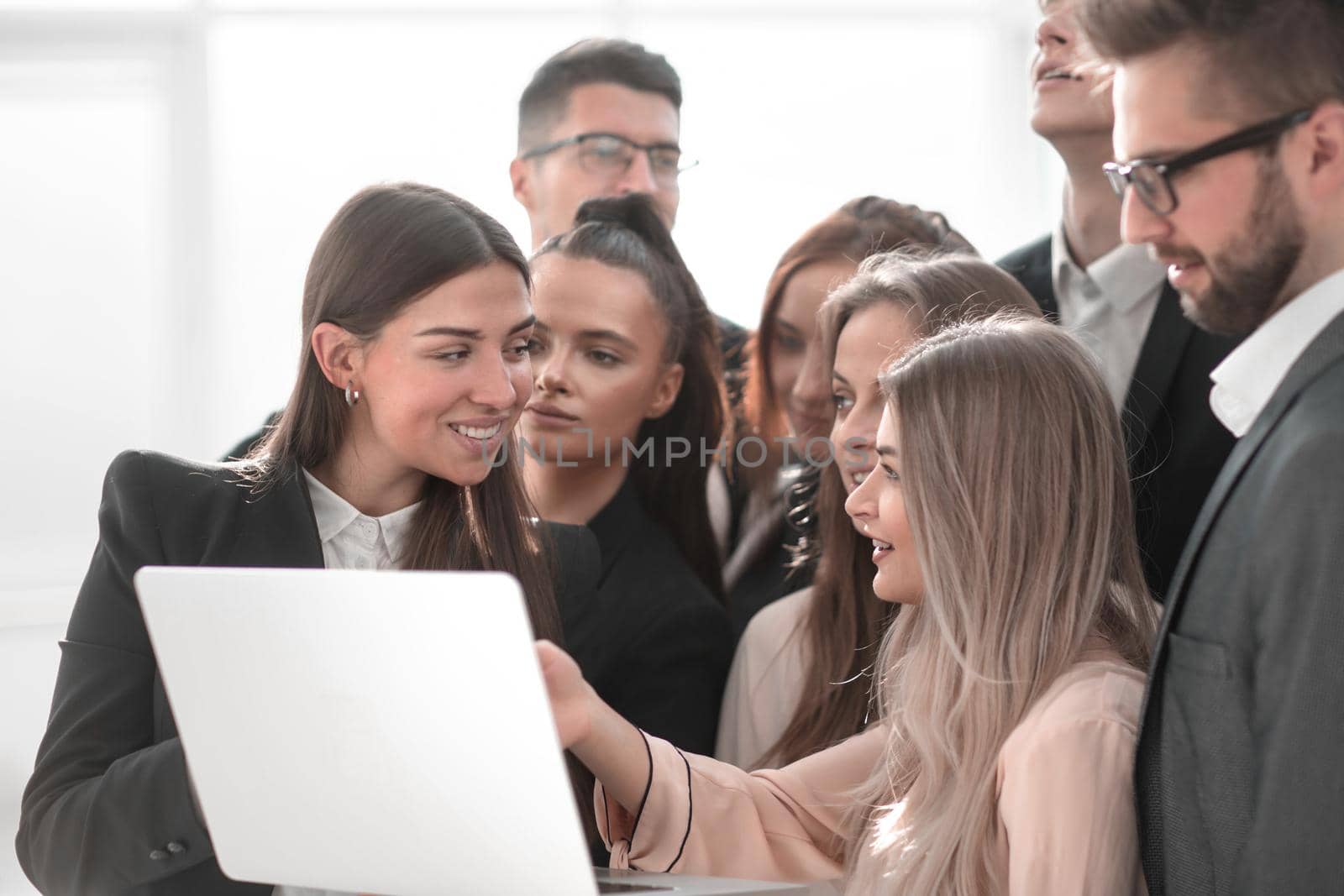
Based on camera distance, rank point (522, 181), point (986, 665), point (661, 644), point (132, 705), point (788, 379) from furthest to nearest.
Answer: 1. point (522, 181)
2. point (788, 379)
3. point (661, 644)
4. point (132, 705)
5. point (986, 665)

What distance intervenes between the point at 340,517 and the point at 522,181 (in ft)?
4.53

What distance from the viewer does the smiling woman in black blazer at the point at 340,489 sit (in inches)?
58.7

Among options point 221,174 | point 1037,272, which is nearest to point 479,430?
point 1037,272

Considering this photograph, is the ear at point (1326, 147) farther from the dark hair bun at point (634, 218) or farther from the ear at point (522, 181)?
→ the ear at point (522, 181)

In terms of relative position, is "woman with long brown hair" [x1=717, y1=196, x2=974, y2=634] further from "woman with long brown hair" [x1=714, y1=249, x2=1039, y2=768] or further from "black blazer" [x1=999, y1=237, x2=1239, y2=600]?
"black blazer" [x1=999, y1=237, x2=1239, y2=600]

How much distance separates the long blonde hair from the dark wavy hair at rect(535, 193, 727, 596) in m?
0.81

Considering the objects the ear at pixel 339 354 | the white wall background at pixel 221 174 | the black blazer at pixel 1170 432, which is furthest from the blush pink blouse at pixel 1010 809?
the white wall background at pixel 221 174

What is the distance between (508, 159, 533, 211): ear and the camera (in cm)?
288

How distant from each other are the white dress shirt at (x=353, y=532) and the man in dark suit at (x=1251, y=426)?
887mm

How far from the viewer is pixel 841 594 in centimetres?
199

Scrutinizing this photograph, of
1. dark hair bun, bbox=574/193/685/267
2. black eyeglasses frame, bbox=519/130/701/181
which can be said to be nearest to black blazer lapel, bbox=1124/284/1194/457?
dark hair bun, bbox=574/193/685/267

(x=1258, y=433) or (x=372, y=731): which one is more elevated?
(x=1258, y=433)

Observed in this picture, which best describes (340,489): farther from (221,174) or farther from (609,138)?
(221,174)

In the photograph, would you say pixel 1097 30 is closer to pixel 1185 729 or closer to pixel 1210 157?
pixel 1210 157
